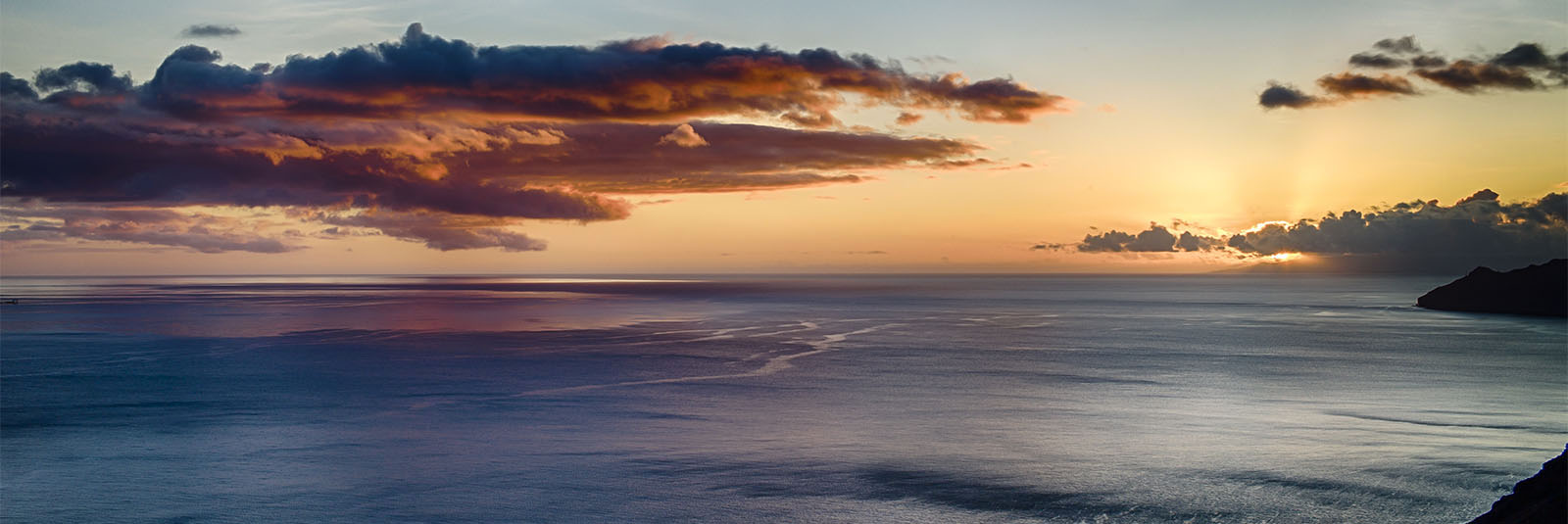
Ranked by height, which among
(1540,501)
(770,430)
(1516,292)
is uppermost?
(1516,292)

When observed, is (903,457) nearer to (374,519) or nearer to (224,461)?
(374,519)

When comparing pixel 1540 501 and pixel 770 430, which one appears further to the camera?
pixel 770 430

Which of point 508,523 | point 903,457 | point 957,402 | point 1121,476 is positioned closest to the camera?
point 508,523

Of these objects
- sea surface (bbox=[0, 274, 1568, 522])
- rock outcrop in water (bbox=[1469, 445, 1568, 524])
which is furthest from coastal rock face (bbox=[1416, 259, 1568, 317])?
rock outcrop in water (bbox=[1469, 445, 1568, 524])

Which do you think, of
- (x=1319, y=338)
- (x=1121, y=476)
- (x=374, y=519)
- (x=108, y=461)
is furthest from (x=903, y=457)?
(x=1319, y=338)

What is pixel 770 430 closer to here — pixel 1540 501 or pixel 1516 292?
pixel 1540 501

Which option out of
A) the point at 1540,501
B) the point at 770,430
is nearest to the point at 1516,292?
the point at 770,430

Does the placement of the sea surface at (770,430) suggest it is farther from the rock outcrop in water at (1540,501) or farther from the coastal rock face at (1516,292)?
the coastal rock face at (1516,292)
